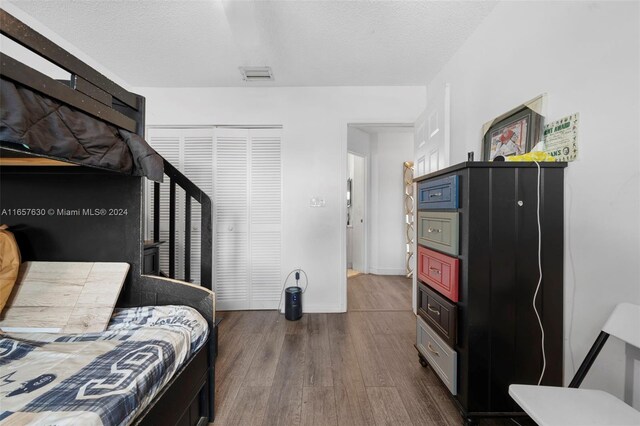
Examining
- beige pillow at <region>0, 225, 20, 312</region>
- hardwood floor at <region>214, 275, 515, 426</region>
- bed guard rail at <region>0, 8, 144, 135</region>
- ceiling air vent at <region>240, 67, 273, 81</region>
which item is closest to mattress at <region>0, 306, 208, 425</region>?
beige pillow at <region>0, 225, 20, 312</region>

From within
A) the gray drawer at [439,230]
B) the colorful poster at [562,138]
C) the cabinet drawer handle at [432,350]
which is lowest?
the cabinet drawer handle at [432,350]

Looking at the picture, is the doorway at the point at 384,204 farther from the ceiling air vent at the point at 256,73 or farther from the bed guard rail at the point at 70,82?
the bed guard rail at the point at 70,82

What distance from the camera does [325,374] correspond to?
5.41ft

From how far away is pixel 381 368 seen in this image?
5.61 ft

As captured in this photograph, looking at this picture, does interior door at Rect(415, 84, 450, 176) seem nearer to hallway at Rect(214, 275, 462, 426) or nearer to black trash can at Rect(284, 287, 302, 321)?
hallway at Rect(214, 275, 462, 426)

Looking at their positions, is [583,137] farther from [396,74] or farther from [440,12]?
[396,74]

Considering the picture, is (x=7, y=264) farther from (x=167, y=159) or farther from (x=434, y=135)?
(x=434, y=135)

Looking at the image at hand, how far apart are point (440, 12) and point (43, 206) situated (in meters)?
2.71

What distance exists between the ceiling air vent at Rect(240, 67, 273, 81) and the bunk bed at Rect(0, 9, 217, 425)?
140 cm

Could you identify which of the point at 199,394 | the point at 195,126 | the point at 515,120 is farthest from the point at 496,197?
the point at 195,126

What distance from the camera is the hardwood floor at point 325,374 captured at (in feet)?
4.34

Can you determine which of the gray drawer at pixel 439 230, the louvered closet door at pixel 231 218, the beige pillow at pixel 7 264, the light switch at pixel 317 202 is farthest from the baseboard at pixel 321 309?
the beige pillow at pixel 7 264

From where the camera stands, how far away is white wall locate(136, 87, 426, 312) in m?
2.71

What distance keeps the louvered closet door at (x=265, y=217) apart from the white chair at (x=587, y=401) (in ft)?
7.46
